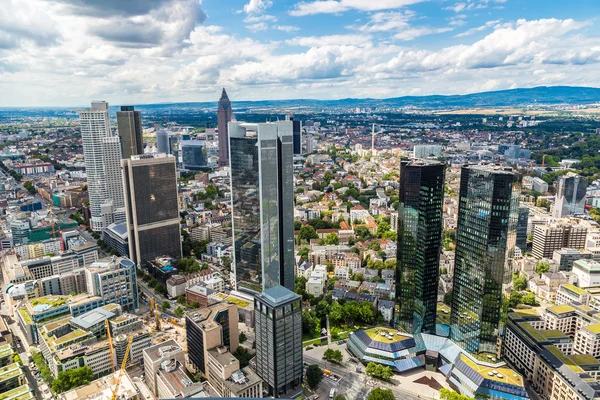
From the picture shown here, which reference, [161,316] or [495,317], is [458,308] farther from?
[161,316]

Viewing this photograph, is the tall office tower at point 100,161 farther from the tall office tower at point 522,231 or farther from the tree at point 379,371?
the tall office tower at point 522,231

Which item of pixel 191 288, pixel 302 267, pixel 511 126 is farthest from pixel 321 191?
pixel 511 126

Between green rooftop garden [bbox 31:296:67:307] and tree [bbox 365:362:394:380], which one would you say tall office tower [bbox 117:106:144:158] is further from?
tree [bbox 365:362:394:380]

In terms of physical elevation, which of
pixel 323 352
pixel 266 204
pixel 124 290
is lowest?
pixel 323 352

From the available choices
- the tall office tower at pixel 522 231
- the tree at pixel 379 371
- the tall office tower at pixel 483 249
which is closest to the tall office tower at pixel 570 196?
the tall office tower at pixel 522 231

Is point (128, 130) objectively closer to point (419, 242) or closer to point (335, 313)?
point (335, 313)

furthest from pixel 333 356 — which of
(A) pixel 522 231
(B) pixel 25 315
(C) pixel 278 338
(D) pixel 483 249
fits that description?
(A) pixel 522 231
